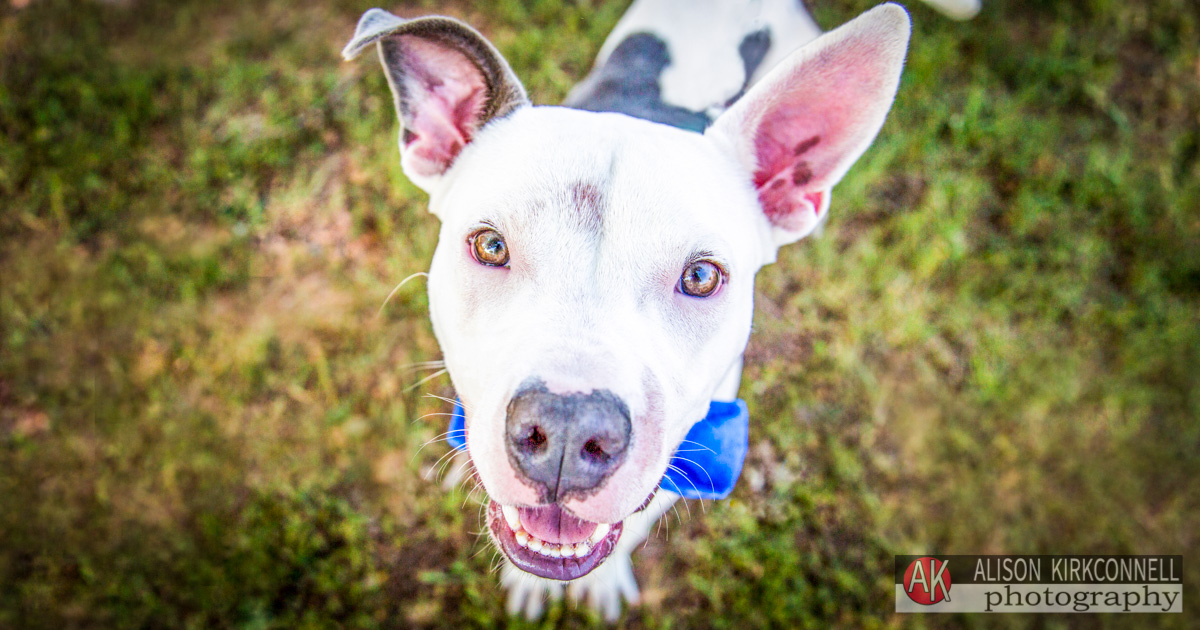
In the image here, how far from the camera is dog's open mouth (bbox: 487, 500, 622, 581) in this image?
2.21 m

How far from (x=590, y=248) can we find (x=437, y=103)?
100cm

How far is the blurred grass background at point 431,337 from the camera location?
3.97m

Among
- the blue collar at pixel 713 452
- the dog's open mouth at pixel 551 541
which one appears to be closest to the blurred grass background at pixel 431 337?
the blue collar at pixel 713 452

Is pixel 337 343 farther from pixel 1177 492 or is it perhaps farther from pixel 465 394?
pixel 1177 492

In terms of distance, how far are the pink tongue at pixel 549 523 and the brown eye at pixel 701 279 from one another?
0.89 meters

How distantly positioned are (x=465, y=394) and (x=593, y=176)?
87 centimetres

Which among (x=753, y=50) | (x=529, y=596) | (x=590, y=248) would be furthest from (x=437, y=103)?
(x=529, y=596)

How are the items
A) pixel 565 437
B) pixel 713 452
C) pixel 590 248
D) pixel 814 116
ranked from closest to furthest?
pixel 565 437 → pixel 590 248 → pixel 814 116 → pixel 713 452

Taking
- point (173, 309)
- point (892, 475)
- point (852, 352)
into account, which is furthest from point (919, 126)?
point (173, 309)

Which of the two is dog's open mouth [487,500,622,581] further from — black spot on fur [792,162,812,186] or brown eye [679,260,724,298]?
black spot on fur [792,162,812,186]

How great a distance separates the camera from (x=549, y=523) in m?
2.21

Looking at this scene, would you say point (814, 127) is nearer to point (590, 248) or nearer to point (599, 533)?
point (590, 248)

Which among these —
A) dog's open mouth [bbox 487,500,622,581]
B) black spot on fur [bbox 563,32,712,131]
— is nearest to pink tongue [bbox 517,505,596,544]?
dog's open mouth [bbox 487,500,622,581]

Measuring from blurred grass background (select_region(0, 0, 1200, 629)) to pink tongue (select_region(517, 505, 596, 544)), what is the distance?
6.04 ft
